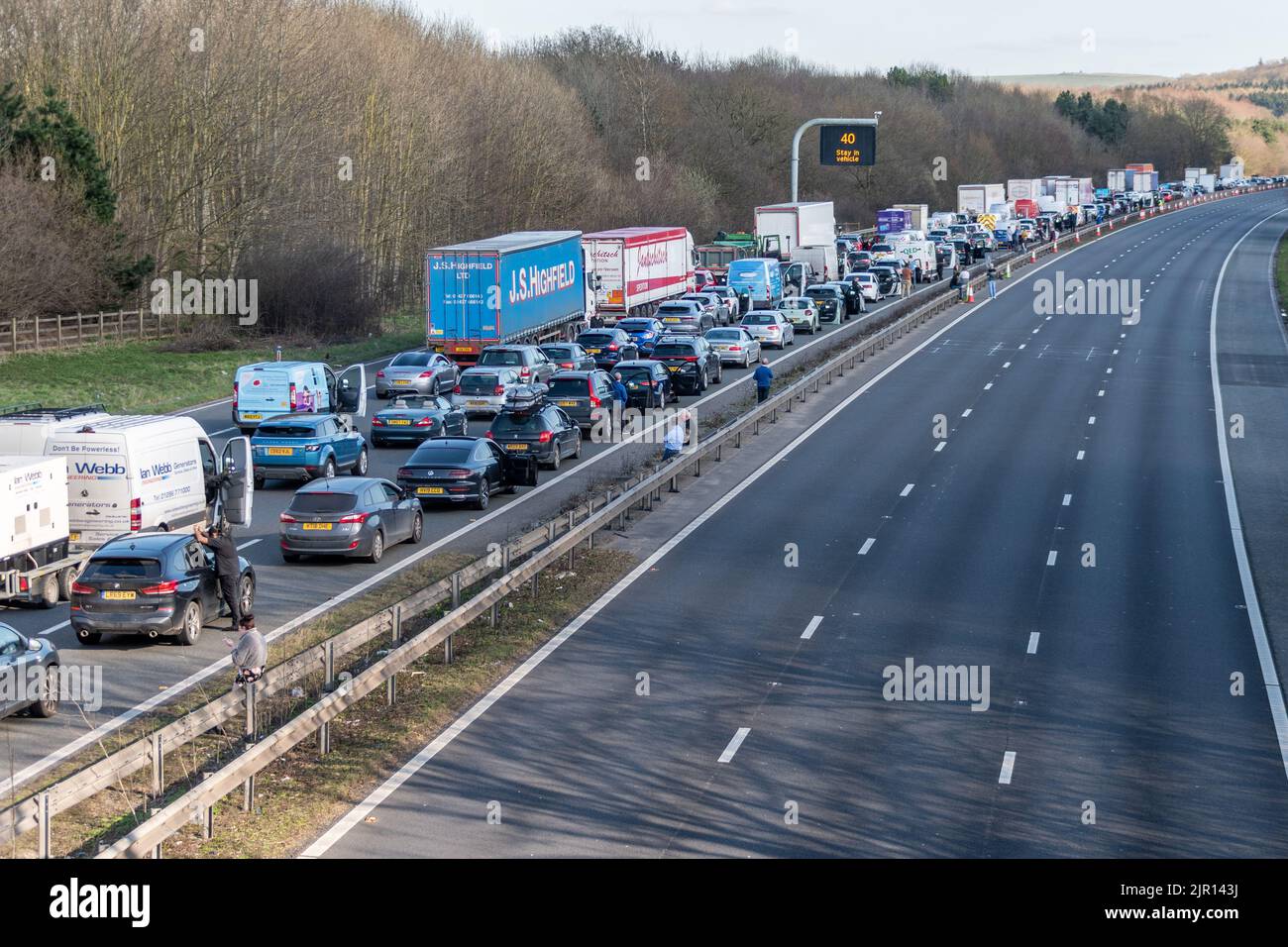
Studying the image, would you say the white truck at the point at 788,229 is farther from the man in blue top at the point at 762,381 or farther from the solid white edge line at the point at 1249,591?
the man in blue top at the point at 762,381

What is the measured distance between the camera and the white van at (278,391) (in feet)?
123

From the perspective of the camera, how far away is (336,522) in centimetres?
2555

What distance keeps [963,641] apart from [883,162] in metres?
126

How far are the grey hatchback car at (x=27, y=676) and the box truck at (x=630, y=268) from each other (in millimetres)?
40288

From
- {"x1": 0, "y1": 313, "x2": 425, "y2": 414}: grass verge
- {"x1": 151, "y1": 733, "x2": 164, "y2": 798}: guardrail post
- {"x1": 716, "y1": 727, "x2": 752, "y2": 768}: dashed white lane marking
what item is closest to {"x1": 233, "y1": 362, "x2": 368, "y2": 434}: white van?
Result: {"x1": 0, "y1": 313, "x2": 425, "y2": 414}: grass verge

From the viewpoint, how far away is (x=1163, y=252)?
103562 mm

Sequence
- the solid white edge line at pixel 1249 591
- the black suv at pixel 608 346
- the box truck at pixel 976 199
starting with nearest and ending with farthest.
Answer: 1. the solid white edge line at pixel 1249 591
2. the black suv at pixel 608 346
3. the box truck at pixel 976 199

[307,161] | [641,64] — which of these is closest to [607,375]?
[307,161]

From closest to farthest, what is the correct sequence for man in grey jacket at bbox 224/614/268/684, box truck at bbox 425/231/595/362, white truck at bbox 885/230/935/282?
man in grey jacket at bbox 224/614/268/684 < box truck at bbox 425/231/595/362 < white truck at bbox 885/230/935/282

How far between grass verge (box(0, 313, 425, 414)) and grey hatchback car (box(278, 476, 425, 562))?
663 inches

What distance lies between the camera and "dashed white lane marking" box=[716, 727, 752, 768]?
1659 centimetres

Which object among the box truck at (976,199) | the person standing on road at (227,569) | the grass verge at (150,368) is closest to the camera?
the person standing on road at (227,569)

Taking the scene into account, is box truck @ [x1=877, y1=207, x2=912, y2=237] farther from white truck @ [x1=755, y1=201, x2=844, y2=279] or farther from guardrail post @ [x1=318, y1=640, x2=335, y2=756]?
guardrail post @ [x1=318, y1=640, x2=335, y2=756]

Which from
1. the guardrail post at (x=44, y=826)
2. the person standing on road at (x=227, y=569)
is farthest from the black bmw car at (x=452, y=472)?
the guardrail post at (x=44, y=826)
